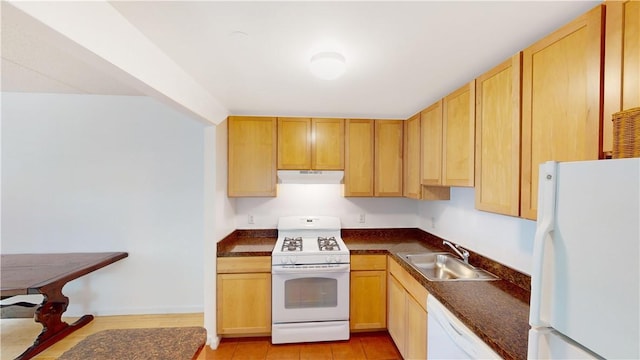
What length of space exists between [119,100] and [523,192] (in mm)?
3811

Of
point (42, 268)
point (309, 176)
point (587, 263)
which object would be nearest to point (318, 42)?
point (587, 263)

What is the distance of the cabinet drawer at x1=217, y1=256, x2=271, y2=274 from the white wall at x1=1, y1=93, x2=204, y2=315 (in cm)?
76

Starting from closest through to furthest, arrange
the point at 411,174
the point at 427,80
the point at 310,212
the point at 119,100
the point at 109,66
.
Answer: the point at 109,66 → the point at 427,80 → the point at 411,174 → the point at 119,100 → the point at 310,212

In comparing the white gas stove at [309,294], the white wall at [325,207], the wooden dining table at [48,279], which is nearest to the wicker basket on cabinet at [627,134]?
the white gas stove at [309,294]

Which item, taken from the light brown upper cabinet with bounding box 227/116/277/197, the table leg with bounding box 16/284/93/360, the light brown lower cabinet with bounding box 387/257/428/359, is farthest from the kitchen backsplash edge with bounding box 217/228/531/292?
the table leg with bounding box 16/284/93/360

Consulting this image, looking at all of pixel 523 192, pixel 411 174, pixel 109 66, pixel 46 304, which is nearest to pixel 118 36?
pixel 109 66

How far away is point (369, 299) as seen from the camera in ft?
8.38

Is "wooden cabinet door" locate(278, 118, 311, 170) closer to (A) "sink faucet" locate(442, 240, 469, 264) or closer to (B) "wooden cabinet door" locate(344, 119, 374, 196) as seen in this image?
(B) "wooden cabinet door" locate(344, 119, 374, 196)

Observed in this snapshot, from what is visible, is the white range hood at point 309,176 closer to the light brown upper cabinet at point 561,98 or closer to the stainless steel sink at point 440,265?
the stainless steel sink at point 440,265

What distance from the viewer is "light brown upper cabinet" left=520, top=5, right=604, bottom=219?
3.19ft

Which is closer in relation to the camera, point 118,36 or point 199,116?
point 118,36

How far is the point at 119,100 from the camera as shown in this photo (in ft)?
9.56

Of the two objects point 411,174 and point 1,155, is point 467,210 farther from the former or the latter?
point 1,155

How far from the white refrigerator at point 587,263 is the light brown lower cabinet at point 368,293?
1791mm
